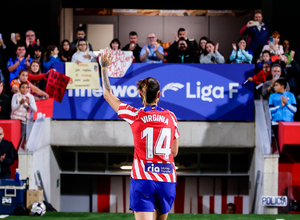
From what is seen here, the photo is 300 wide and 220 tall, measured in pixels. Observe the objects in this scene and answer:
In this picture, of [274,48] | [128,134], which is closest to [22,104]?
[128,134]

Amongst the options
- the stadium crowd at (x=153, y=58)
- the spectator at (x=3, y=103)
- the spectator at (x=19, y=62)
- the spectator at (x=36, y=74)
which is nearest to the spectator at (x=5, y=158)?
the stadium crowd at (x=153, y=58)

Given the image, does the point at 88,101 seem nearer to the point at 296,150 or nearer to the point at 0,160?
the point at 0,160

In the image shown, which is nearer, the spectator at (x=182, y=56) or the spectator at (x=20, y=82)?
the spectator at (x=20, y=82)

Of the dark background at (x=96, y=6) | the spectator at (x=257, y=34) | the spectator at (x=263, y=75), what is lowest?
the spectator at (x=263, y=75)

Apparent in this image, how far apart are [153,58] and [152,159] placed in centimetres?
684

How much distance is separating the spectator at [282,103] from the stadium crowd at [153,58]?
45 millimetres

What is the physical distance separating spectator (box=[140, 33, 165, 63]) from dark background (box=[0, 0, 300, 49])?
4.72 meters

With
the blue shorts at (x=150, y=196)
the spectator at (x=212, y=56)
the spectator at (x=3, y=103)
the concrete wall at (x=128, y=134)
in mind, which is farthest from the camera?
the concrete wall at (x=128, y=134)

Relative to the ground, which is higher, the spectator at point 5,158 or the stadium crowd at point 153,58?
the stadium crowd at point 153,58

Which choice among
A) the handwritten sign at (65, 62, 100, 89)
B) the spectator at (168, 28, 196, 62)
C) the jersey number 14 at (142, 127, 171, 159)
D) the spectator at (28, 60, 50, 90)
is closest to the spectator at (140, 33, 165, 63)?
the spectator at (168, 28, 196, 62)

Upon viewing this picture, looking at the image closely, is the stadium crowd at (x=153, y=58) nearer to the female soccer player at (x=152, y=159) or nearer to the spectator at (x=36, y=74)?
the spectator at (x=36, y=74)

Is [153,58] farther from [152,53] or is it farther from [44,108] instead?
[44,108]

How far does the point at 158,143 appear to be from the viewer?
10.7 ft

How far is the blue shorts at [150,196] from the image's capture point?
3197mm
